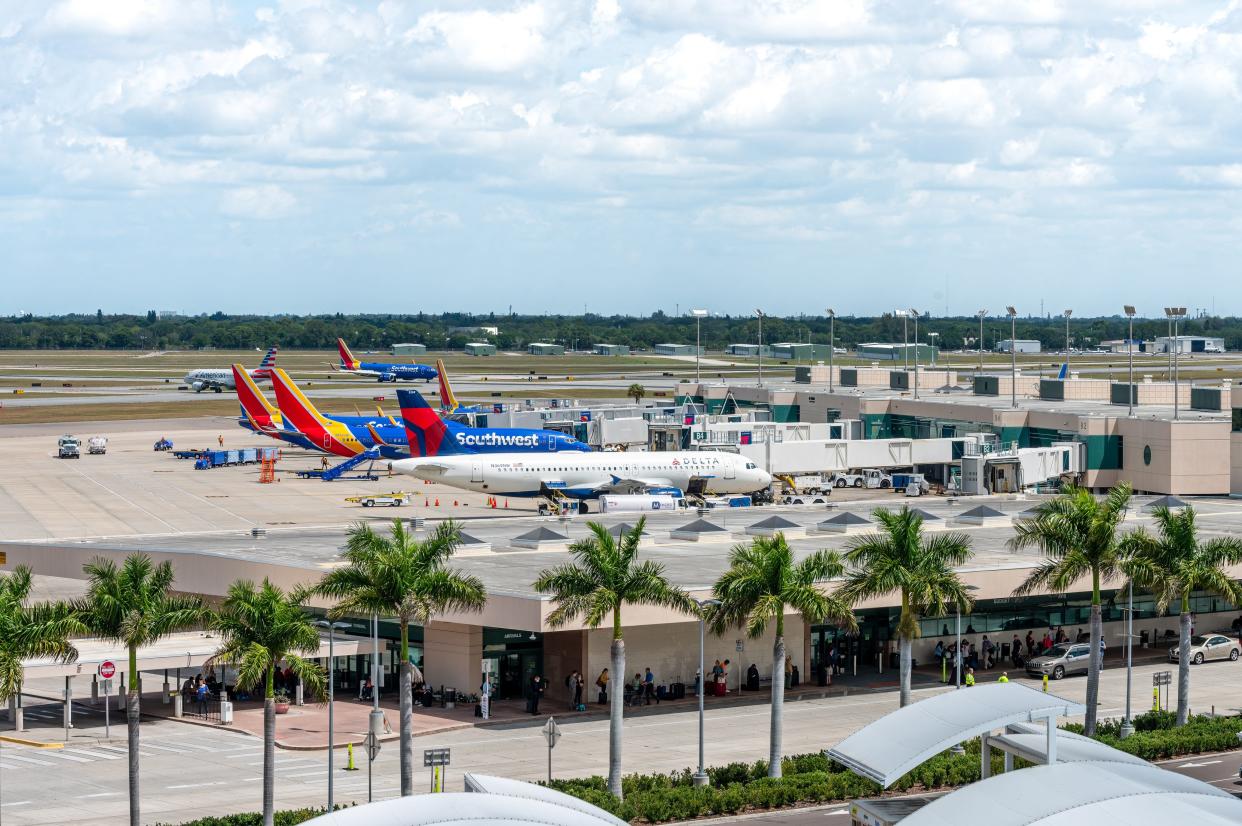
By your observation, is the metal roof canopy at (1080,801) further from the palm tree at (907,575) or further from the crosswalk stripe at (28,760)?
the crosswalk stripe at (28,760)

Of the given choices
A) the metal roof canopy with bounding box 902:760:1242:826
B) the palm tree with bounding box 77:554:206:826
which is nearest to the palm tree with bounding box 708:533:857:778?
the palm tree with bounding box 77:554:206:826

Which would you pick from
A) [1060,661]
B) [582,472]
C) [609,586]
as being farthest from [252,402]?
[609,586]

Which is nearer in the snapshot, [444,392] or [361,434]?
[361,434]

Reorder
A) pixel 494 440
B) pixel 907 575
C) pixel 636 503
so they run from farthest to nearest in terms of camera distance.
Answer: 1. pixel 494 440
2. pixel 636 503
3. pixel 907 575

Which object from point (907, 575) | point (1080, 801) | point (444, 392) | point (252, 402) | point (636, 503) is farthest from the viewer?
point (444, 392)

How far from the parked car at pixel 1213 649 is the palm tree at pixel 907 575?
2381cm

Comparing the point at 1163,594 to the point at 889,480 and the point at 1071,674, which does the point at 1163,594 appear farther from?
the point at 889,480

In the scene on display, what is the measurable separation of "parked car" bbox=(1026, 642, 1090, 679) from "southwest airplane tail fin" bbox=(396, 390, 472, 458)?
59.7 metres

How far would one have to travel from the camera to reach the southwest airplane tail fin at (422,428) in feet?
400

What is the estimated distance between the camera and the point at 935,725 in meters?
35.8

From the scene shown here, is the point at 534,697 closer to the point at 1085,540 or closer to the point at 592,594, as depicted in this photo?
the point at 592,594

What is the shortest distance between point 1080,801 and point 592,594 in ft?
81.8

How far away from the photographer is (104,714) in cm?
6366

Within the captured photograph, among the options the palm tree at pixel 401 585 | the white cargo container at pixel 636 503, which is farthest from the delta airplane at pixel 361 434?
the palm tree at pixel 401 585
